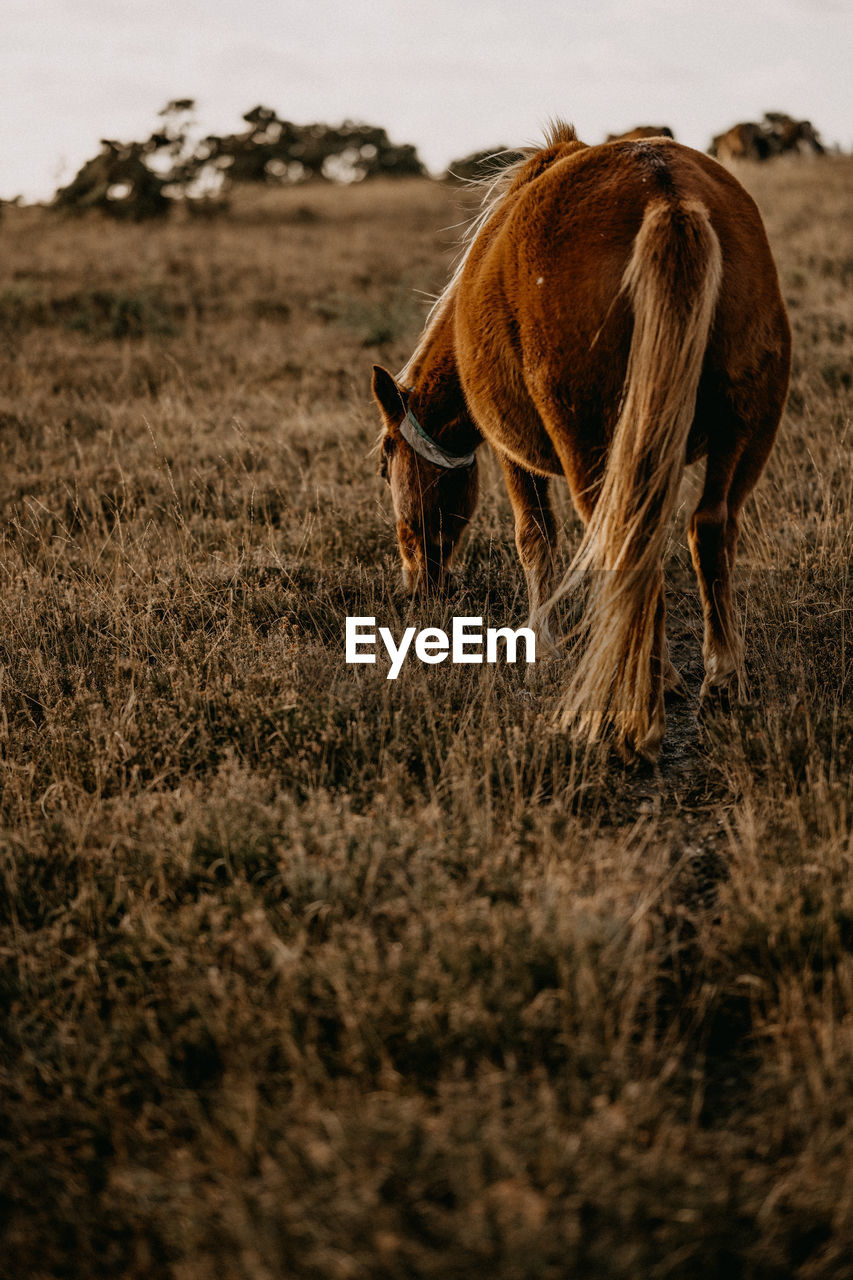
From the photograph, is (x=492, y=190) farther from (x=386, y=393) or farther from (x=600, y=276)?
(x=600, y=276)

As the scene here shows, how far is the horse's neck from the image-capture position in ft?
13.8

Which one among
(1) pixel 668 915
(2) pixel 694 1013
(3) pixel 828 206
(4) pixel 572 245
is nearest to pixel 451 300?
(4) pixel 572 245

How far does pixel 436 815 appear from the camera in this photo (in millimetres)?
2625

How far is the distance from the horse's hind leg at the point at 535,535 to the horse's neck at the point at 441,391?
16.6 inches

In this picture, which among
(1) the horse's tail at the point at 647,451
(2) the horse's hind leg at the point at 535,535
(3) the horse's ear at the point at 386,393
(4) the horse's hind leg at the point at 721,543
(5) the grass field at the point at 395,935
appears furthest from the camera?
(3) the horse's ear at the point at 386,393

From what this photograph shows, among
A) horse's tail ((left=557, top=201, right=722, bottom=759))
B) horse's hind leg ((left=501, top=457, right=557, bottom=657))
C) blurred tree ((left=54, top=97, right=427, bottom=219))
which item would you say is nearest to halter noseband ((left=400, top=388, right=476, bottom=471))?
horse's hind leg ((left=501, top=457, right=557, bottom=657))

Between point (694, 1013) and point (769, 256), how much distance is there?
2381 millimetres

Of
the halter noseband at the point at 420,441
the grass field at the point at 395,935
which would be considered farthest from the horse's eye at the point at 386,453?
the grass field at the point at 395,935

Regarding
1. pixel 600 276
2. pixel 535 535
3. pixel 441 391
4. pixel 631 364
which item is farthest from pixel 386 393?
pixel 631 364

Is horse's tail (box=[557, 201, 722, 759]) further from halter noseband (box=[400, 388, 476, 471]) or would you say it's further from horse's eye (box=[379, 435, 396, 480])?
horse's eye (box=[379, 435, 396, 480])

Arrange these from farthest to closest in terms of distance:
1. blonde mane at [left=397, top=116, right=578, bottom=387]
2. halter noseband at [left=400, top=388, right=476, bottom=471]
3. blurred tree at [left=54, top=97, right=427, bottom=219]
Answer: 1. blurred tree at [left=54, top=97, right=427, bottom=219]
2. halter noseband at [left=400, top=388, right=476, bottom=471]
3. blonde mane at [left=397, top=116, right=578, bottom=387]

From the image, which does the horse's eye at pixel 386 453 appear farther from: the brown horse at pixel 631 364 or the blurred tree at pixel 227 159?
the blurred tree at pixel 227 159

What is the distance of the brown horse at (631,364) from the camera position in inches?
104

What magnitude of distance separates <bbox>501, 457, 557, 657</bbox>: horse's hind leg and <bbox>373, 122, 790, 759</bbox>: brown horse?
0.50 meters
